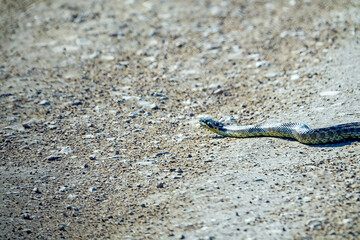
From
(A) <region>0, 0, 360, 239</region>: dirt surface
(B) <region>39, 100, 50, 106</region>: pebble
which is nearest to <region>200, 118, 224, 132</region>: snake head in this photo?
(A) <region>0, 0, 360, 239</region>: dirt surface

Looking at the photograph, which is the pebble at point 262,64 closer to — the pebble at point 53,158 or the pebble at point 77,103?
the pebble at point 77,103

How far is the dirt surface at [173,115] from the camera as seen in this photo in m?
5.50

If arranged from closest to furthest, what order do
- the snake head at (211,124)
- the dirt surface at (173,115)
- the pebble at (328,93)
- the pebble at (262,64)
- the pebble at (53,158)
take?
the dirt surface at (173,115) → the pebble at (53,158) → the snake head at (211,124) → the pebble at (328,93) → the pebble at (262,64)

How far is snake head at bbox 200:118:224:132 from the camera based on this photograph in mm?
7559

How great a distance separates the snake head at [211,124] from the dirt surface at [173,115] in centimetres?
15

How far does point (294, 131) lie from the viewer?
6.92 metres

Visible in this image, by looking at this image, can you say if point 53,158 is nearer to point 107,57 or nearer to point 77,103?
point 77,103

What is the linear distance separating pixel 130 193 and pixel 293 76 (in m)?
4.60

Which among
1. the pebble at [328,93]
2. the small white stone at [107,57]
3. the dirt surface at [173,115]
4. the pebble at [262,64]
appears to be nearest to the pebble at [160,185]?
the dirt surface at [173,115]

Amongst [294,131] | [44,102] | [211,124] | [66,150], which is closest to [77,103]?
[44,102]

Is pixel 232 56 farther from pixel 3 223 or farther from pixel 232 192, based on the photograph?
pixel 3 223

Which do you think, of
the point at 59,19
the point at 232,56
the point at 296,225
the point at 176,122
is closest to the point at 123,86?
the point at 176,122

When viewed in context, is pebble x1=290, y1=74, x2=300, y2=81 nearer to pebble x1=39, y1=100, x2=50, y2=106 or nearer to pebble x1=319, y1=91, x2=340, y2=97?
pebble x1=319, y1=91, x2=340, y2=97

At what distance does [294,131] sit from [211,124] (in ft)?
4.35
